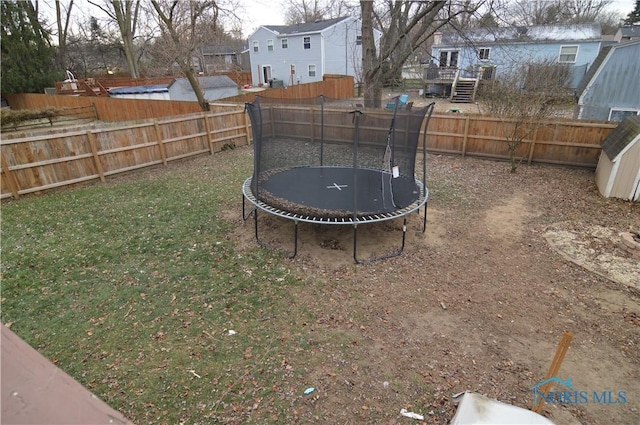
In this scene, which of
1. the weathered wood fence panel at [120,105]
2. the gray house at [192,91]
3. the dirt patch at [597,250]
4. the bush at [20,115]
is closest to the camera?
the dirt patch at [597,250]

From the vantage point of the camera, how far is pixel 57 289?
4.52 metres

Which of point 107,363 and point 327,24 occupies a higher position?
point 327,24

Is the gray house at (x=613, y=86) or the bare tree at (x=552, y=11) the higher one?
the bare tree at (x=552, y=11)

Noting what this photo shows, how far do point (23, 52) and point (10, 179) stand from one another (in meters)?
20.8

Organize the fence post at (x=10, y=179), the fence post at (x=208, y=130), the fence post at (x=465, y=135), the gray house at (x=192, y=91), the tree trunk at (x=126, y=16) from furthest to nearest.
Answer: the tree trunk at (x=126, y=16), the gray house at (x=192, y=91), the fence post at (x=208, y=130), the fence post at (x=465, y=135), the fence post at (x=10, y=179)

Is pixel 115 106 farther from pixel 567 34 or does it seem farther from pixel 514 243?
pixel 567 34

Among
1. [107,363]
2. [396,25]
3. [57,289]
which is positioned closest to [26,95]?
[396,25]

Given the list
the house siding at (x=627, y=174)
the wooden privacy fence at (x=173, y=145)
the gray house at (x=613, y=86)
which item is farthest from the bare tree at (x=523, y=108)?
the gray house at (x=613, y=86)

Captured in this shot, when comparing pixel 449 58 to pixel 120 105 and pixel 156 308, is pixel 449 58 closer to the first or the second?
pixel 120 105

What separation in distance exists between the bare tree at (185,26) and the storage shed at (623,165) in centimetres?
1303

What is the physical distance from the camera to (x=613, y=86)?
11609 mm

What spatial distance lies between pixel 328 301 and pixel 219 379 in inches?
62.2

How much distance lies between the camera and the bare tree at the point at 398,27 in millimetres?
11281

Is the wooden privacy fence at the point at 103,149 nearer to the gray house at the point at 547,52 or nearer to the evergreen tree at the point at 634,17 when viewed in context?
the gray house at the point at 547,52
